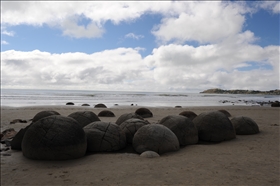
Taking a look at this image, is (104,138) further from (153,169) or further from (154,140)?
(153,169)

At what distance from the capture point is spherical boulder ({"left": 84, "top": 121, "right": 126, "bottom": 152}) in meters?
7.94

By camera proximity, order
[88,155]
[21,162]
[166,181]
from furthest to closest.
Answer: [88,155] < [21,162] < [166,181]

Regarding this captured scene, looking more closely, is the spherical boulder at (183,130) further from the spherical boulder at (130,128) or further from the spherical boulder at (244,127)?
the spherical boulder at (244,127)

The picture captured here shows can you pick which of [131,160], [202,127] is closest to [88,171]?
[131,160]

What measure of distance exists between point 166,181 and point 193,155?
268cm

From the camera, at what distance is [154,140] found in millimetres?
7844

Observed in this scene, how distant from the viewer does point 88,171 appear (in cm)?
595

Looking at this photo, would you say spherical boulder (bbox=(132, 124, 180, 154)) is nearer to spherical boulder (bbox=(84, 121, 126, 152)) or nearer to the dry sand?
the dry sand

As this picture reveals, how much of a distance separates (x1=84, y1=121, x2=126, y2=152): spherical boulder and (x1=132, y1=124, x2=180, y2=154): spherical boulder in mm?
544

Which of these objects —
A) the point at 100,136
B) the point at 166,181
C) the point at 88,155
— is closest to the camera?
the point at 166,181

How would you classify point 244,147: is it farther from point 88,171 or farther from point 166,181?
point 88,171

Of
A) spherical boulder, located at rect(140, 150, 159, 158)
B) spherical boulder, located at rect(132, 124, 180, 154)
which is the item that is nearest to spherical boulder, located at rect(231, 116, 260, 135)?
spherical boulder, located at rect(132, 124, 180, 154)

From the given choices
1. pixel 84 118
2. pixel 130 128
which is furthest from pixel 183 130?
pixel 84 118

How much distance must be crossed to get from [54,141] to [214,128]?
6.42 meters
